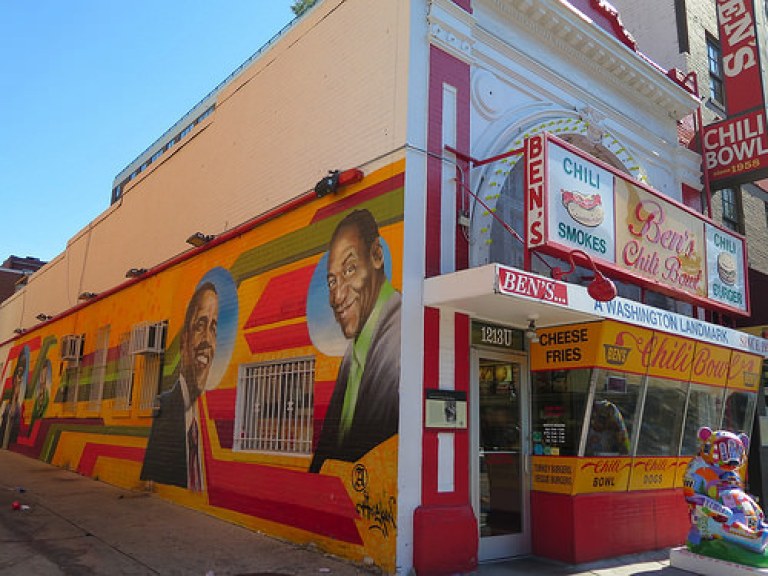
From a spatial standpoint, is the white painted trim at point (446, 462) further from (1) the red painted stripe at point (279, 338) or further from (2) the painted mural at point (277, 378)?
(1) the red painted stripe at point (279, 338)

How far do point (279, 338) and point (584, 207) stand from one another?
4370 millimetres

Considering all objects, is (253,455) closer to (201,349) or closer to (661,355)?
(201,349)

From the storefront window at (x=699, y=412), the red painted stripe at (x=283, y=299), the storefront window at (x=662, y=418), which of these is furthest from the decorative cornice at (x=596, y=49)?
the storefront window at (x=699, y=412)

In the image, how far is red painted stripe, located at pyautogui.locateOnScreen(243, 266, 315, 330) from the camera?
8.41m

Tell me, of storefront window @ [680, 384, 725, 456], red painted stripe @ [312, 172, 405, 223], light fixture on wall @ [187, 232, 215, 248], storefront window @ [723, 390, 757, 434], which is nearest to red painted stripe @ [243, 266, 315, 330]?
red painted stripe @ [312, 172, 405, 223]

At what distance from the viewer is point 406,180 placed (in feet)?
23.1

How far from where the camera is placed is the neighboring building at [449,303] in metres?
6.73

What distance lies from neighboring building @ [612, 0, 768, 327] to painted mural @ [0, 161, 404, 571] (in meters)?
9.14

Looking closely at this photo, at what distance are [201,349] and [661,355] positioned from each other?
7220 millimetres

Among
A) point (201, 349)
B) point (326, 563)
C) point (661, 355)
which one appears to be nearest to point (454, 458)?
point (326, 563)

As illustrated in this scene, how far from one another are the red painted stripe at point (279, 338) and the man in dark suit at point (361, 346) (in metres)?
0.70

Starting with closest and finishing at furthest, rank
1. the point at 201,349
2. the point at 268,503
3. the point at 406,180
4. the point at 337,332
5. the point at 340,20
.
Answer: the point at 406,180
the point at 337,332
the point at 268,503
the point at 340,20
the point at 201,349

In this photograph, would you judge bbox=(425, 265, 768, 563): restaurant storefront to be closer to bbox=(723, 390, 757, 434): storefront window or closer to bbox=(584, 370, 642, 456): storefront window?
→ bbox=(584, 370, 642, 456): storefront window

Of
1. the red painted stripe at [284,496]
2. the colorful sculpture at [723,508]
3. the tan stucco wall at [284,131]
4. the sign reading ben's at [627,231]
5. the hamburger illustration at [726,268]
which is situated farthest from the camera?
the hamburger illustration at [726,268]
